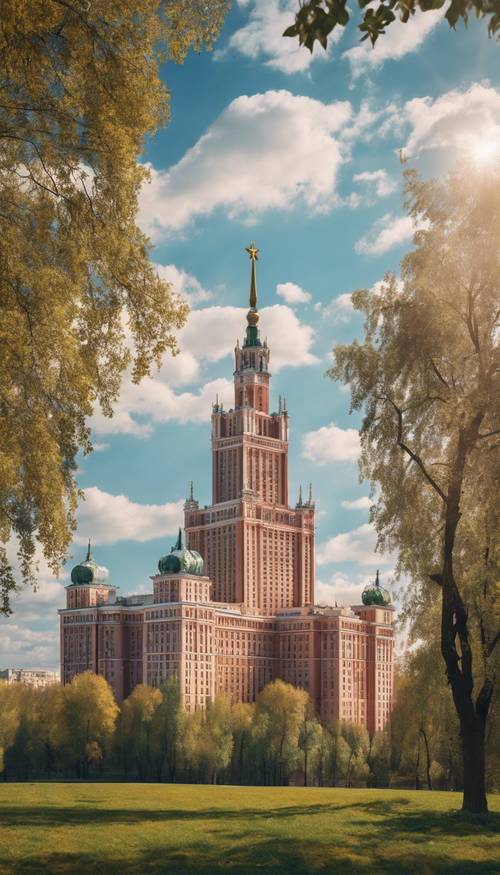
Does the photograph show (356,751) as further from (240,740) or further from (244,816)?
(244,816)

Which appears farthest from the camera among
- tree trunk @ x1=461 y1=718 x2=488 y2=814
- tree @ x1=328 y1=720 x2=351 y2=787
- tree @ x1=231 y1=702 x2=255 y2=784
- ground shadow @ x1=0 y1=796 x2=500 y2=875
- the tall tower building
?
the tall tower building

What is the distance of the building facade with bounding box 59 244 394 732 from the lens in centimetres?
16888

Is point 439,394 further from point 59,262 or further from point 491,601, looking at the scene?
point 59,262

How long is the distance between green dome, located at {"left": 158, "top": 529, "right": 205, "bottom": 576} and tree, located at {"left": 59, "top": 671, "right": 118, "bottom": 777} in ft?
150

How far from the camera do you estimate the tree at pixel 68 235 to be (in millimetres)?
22797

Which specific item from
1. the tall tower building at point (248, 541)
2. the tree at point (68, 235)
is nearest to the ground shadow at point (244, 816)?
the tree at point (68, 235)

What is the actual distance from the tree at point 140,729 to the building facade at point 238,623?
3190cm

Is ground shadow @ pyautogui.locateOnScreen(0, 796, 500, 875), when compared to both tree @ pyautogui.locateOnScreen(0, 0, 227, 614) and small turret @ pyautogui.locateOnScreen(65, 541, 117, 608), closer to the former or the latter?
tree @ pyautogui.locateOnScreen(0, 0, 227, 614)

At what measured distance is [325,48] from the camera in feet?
45.6

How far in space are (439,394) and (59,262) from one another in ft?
52.7

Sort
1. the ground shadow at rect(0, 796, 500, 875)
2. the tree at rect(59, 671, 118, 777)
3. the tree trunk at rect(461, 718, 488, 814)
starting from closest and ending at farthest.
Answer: the ground shadow at rect(0, 796, 500, 875), the tree trunk at rect(461, 718, 488, 814), the tree at rect(59, 671, 118, 777)

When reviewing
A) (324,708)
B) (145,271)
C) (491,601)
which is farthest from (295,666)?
(145,271)

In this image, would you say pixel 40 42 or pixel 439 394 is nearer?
pixel 40 42

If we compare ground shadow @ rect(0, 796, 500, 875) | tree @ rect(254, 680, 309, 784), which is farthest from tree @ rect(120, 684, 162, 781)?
ground shadow @ rect(0, 796, 500, 875)
